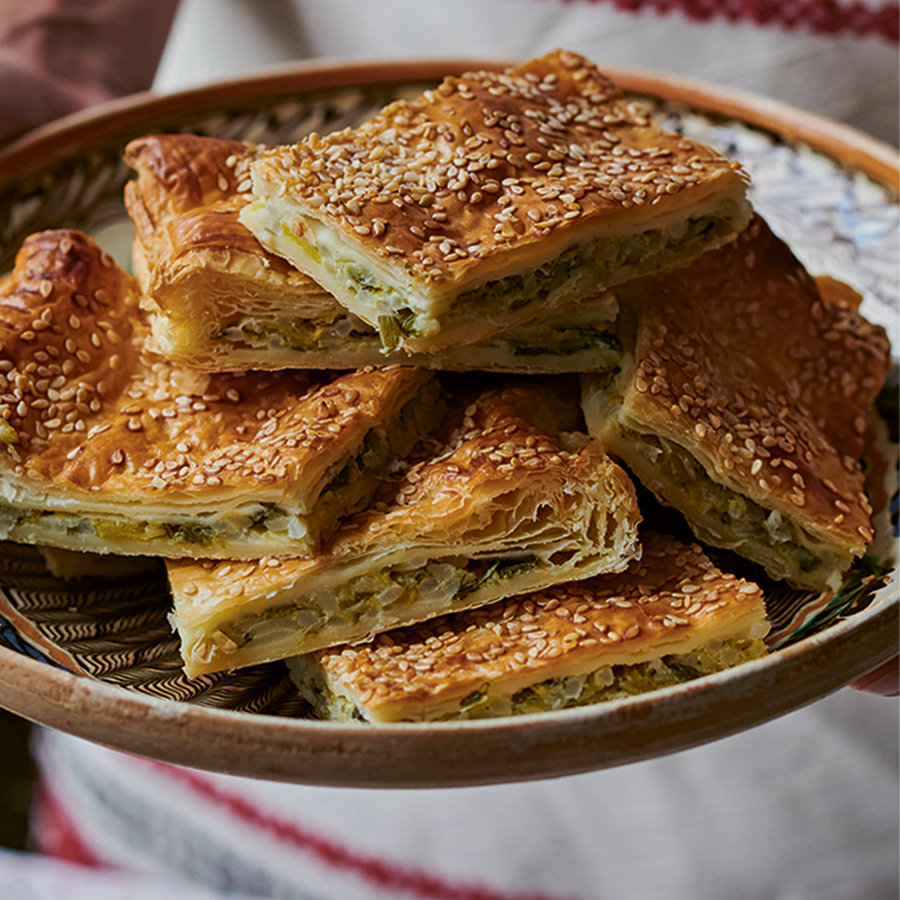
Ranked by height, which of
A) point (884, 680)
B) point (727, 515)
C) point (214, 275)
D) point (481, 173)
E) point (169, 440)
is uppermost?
point (481, 173)

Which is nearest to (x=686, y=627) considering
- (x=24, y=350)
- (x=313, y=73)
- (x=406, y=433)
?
(x=406, y=433)

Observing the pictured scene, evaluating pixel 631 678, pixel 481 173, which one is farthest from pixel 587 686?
pixel 481 173

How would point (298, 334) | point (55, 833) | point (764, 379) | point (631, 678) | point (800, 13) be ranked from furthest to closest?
point (55, 833) → point (800, 13) → point (764, 379) → point (298, 334) → point (631, 678)

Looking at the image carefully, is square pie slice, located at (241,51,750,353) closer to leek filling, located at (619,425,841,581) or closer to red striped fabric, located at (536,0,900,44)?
leek filling, located at (619,425,841,581)

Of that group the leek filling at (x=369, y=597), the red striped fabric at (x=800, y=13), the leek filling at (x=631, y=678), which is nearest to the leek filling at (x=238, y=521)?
the leek filling at (x=369, y=597)

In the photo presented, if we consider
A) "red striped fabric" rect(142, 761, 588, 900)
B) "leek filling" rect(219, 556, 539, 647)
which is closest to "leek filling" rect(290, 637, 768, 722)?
"leek filling" rect(219, 556, 539, 647)

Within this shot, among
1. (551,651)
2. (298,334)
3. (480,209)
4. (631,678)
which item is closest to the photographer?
(551,651)

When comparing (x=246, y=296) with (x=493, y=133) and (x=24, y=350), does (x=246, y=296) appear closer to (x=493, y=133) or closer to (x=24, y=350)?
(x=24, y=350)

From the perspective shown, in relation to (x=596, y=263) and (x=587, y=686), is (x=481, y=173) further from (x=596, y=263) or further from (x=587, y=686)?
(x=587, y=686)
